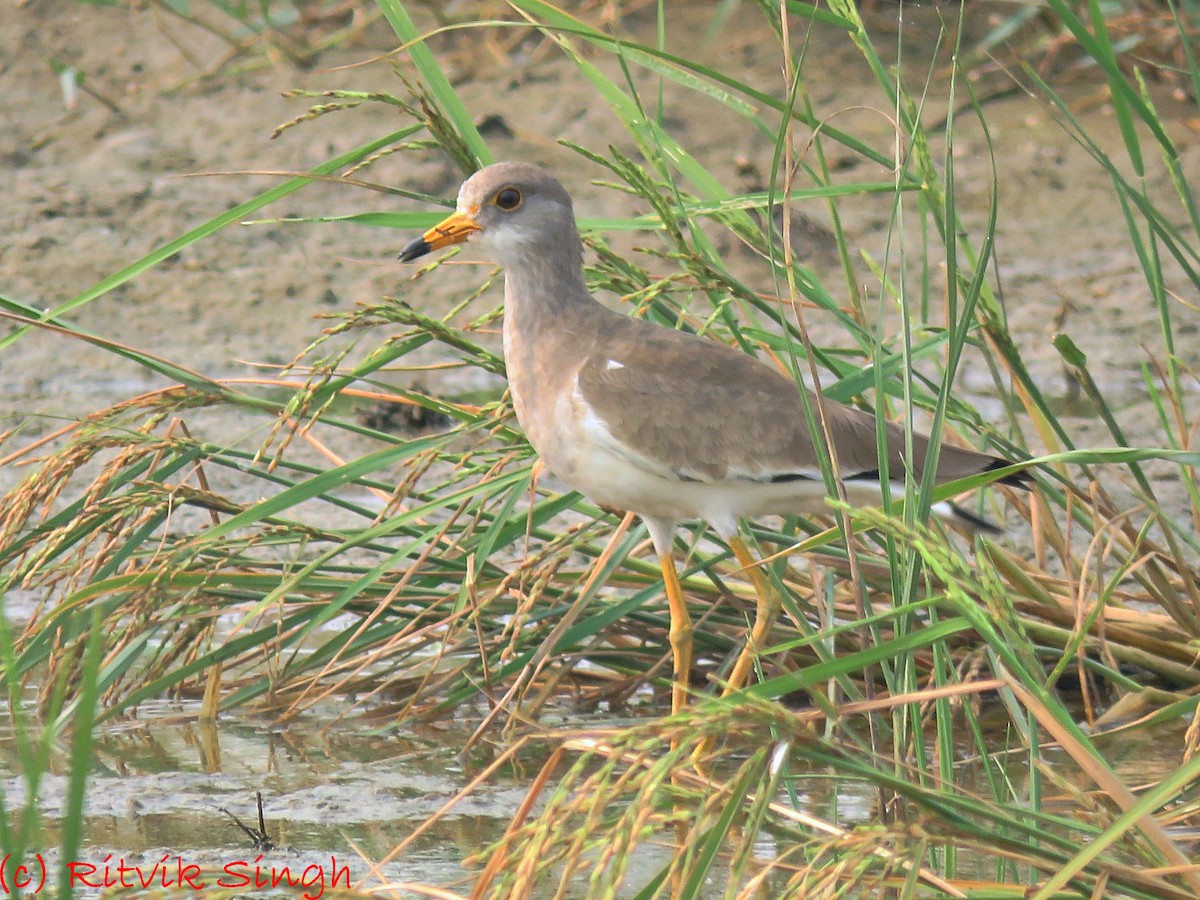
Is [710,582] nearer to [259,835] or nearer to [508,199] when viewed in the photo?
[508,199]

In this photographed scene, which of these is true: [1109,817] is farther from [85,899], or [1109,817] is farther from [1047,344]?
[1047,344]

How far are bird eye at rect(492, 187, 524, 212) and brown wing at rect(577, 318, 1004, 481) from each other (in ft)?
1.06

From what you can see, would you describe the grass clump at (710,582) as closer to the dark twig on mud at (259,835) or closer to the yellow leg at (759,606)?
the yellow leg at (759,606)

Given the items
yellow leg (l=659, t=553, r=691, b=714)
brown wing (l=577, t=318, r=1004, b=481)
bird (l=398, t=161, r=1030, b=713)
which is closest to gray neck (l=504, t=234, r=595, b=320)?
bird (l=398, t=161, r=1030, b=713)

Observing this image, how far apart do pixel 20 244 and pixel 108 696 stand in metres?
3.15

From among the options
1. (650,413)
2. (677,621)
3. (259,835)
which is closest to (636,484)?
(650,413)

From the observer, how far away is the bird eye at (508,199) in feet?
11.0

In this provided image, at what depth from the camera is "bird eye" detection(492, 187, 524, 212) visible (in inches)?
131

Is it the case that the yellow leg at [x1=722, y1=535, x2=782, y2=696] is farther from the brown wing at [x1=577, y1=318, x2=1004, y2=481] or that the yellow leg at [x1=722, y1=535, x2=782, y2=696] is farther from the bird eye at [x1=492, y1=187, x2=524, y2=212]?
the bird eye at [x1=492, y1=187, x2=524, y2=212]

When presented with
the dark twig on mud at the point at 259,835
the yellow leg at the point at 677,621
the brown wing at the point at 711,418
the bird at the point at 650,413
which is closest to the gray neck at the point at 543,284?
the bird at the point at 650,413

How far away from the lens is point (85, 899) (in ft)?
8.19

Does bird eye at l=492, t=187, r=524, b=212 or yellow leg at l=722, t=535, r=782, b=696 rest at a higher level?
bird eye at l=492, t=187, r=524, b=212

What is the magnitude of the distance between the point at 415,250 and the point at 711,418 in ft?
2.09

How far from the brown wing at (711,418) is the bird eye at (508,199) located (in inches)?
12.7
